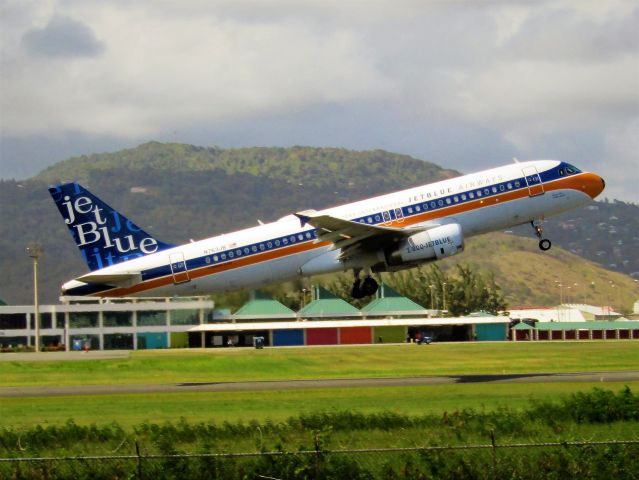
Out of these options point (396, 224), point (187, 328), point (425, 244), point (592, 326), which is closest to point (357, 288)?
point (396, 224)

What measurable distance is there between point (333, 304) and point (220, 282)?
8047 cm

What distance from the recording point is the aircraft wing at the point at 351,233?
57.1m

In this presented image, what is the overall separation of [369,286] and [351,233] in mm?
3943

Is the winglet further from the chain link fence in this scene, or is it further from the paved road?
the chain link fence

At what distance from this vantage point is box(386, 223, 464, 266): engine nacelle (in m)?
57.9

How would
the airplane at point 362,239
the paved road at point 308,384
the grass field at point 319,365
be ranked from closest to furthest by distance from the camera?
the paved road at point 308,384
the airplane at point 362,239
the grass field at point 319,365

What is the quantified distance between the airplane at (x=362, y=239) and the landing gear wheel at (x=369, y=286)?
0.06m

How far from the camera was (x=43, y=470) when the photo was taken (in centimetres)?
2791

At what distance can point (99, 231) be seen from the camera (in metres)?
62.6

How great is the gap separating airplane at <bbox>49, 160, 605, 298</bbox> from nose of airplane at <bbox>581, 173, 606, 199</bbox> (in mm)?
61

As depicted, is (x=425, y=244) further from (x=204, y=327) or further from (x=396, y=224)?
(x=204, y=327)

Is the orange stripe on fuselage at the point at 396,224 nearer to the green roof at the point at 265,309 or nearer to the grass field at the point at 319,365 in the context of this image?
the grass field at the point at 319,365

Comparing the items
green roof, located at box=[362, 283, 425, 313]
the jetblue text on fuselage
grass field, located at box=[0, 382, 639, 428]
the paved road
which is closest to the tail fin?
the paved road

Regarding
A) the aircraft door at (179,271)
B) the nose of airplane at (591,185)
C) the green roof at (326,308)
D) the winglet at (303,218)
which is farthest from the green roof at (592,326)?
the winglet at (303,218)
